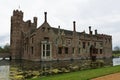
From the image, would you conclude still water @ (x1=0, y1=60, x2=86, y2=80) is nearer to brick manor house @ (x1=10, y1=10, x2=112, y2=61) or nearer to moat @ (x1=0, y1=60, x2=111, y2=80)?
moat @ (x1=0, y1=60, x2=111, y2=80)

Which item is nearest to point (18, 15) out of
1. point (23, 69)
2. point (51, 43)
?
point (51, 43)

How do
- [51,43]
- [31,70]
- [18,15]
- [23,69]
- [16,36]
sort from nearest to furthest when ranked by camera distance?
[31,70]
[23,69]
[51,43]
[16,36]
[18,15]

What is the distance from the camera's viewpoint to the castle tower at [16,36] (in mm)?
52562

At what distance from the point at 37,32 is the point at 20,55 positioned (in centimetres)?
1381

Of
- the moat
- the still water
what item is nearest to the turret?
the still water

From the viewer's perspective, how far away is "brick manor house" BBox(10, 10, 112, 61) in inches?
1677

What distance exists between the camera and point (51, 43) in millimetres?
43875

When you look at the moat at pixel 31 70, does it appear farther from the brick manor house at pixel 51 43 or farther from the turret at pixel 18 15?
the turret at pixel 18 15

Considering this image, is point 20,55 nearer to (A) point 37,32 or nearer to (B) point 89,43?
(A) point 37,32

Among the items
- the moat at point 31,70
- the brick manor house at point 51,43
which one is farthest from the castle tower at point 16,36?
the moat at point 31,70

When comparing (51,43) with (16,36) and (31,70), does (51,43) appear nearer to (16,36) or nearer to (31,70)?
(16,36)

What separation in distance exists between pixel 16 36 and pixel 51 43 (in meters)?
13.6

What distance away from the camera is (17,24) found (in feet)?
174

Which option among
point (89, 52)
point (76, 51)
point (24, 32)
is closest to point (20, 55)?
point (24, 32)
